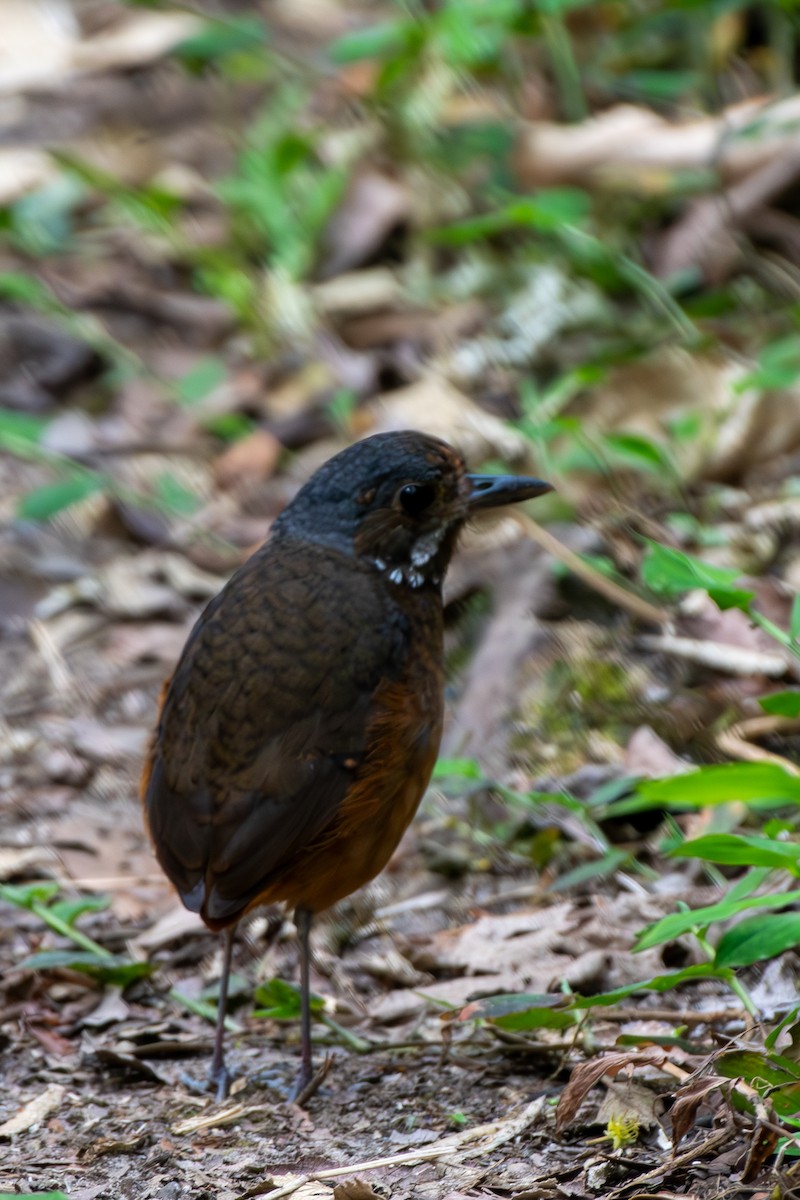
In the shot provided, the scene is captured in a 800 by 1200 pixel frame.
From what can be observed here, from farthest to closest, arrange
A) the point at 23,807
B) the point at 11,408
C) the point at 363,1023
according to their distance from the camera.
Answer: the point at 11,408
the point at 23,807
the point at 363,1023

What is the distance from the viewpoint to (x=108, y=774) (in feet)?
18.1

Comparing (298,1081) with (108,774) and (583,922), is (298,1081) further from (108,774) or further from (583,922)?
(108,774)

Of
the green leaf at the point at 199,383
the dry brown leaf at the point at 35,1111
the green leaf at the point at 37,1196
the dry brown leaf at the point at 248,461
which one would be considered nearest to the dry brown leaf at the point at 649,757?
the dry brown leaf at the point at 35,1111

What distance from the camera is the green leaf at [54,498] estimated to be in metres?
6.34

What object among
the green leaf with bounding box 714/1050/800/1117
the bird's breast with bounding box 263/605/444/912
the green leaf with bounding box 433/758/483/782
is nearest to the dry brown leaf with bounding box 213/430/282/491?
the green leaf with bounding box 433/758/483/782

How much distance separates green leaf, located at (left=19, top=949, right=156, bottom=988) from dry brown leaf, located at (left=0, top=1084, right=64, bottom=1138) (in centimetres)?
35

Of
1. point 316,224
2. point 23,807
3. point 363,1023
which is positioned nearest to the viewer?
point 363,1023

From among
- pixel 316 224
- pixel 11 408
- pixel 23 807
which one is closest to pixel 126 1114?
pixel 23 807

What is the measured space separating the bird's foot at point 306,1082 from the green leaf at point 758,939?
1.10 m

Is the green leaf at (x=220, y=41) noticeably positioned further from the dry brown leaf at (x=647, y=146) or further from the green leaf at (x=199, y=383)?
the green leaf at (x=199, y=383)

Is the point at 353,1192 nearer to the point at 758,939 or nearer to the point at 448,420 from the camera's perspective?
the point at 758,939

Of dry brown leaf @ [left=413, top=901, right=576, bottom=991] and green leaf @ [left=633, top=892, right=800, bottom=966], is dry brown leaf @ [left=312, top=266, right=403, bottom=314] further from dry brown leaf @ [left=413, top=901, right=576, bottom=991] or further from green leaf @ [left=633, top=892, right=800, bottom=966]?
green leaf @ [left=633, top=892, right=800, bottom=966]

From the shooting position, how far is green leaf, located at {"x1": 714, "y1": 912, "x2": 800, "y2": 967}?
295cm

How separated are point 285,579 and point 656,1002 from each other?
136 centimetres
